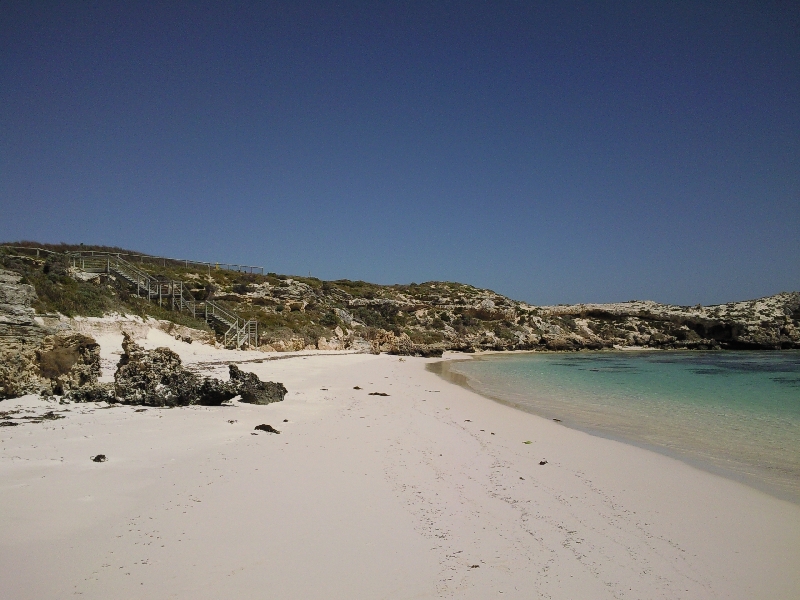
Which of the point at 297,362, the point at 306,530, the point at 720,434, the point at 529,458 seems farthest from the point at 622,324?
the point at 306,530

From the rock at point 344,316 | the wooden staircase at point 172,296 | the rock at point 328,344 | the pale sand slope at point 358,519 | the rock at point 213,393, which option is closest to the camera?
the pale sand slope at point 358,519

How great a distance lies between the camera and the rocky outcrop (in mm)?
8617

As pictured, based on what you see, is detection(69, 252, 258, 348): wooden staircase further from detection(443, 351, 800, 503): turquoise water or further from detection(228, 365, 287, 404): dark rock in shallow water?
detection(228, 365, 287, 404): dark rock in shallow water

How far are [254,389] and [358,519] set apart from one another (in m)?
6.14

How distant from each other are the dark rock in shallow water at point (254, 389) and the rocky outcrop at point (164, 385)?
2 cm

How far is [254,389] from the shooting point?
976cm

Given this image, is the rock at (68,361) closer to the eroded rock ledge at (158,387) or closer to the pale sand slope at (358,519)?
the eroded rock ledge at (158,387)

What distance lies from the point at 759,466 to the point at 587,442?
7.75 feet

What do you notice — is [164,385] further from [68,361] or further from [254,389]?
[68,361]

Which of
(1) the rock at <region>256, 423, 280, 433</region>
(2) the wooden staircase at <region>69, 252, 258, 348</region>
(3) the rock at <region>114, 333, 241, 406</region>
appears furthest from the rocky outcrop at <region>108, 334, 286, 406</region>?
(2) the wooden staircase at <region>69, 252, 258, 348</region>

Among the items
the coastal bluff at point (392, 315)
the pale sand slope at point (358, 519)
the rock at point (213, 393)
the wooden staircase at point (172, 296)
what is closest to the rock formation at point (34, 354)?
the pale sand slope at point (358, 519)

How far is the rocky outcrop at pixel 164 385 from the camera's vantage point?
8.62 m

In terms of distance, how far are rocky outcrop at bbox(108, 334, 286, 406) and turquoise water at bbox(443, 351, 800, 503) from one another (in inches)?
278

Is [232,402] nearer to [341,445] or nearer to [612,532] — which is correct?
[341,445]
